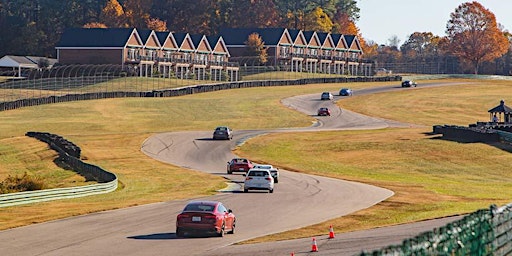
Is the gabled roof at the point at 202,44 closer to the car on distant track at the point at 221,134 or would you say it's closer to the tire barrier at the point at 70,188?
the car on distant track at the point at 221,134

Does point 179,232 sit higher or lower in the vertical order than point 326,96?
higher

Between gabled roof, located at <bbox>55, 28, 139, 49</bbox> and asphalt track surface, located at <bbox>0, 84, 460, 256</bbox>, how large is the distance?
111359mm

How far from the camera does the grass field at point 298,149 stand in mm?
45719

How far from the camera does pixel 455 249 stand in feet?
46.8

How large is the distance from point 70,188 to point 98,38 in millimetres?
128919

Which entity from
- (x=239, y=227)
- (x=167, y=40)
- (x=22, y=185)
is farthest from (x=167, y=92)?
(x=239, y=227)

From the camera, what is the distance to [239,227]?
37.2 m

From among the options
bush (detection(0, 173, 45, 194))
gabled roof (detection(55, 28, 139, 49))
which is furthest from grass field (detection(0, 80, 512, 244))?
gabled roof (detection(55, 28, 139, 49))

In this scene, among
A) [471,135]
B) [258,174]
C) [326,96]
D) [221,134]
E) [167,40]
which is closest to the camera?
[258,174]

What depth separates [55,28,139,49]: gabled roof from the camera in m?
175

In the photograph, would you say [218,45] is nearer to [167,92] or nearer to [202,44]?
[202,44]

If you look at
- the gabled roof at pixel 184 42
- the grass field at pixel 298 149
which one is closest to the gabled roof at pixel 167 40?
the gabled roof at pixel 184 42

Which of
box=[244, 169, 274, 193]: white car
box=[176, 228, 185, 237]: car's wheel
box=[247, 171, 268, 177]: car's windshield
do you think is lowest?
box=[244, 169, 274, 193]: white car

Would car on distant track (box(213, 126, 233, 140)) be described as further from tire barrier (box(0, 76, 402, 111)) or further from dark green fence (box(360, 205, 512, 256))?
dark green fence (box(360, 205, 512, 256))
